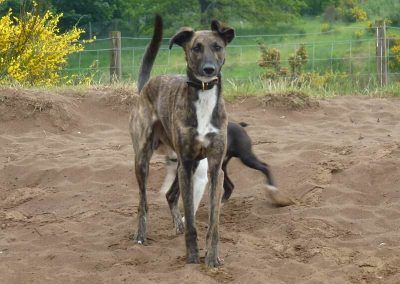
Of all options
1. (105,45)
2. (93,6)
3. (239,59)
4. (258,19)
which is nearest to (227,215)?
(239,59)

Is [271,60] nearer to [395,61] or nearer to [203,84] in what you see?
[395,61]

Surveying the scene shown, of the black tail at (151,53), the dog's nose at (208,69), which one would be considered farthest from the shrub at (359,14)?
the dog's nose at (208,69)

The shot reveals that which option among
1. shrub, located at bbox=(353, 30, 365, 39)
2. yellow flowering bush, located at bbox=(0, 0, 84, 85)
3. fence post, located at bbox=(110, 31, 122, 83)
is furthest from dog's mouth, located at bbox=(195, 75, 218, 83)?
shrub, located at bbox=(353, 30, 365, 39)

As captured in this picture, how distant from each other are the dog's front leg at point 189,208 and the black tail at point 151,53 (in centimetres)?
153

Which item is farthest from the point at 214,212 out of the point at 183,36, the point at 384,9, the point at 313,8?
the point at 313,8

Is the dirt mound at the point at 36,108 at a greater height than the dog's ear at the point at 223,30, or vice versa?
the dog's ear at the point at 223,30

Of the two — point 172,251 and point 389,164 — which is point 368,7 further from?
point 172,251

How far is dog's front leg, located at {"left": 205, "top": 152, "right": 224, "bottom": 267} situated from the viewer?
5.81 m

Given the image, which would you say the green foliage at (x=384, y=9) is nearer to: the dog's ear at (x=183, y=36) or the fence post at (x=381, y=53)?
the fence post at (x=381, y=53)

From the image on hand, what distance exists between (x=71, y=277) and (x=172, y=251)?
944mm

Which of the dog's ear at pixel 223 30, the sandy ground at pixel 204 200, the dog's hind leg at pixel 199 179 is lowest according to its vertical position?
the sandy ground at pixel 204 200

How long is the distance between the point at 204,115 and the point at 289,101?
564cm

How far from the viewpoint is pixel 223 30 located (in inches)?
230

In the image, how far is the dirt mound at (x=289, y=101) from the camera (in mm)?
11320
